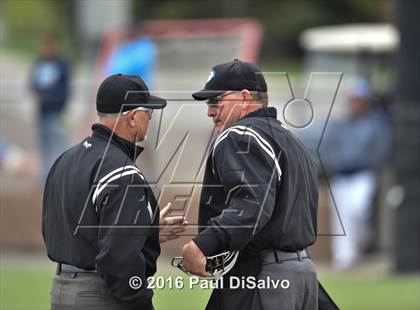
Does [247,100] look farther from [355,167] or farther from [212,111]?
[355,167]

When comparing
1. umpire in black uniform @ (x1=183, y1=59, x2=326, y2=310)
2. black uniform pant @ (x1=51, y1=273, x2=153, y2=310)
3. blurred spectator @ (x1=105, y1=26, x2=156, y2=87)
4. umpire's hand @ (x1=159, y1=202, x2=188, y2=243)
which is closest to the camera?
umpire in black uniform @ (x1=183, y1=59, x2=326, y2=310)

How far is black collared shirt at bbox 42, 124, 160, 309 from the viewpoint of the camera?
6.46 meters

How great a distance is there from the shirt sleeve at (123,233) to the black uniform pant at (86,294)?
0.44 feet

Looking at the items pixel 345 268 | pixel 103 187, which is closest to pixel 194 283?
pixel 103 187

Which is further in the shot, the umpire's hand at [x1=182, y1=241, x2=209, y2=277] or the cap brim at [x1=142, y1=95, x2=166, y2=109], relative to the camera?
the cap brim at [x1=142, y1=95, x2=166, y2=109]

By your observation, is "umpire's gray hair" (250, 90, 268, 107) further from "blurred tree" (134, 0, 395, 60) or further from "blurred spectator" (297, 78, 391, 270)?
"blurred tree" (134, 0, 395, 60)

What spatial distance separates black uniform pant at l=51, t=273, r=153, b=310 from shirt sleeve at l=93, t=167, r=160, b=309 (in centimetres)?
13

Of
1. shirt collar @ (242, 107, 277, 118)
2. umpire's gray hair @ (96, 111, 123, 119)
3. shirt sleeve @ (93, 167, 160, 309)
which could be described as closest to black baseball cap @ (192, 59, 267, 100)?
shirt collar @ (242, 107, 277, 118)

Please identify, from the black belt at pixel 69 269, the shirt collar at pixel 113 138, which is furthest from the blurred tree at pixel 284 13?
the black belt at pixel 69 269

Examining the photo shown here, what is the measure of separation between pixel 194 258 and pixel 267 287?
51cm

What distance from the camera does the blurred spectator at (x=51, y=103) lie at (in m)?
16.4

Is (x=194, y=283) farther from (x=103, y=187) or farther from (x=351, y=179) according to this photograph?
(x=351, y=179)

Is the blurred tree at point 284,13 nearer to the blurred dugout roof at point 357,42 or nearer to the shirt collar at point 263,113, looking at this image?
the blurred dugout roof at point 357,42

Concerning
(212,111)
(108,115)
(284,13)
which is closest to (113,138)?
(108,115)
